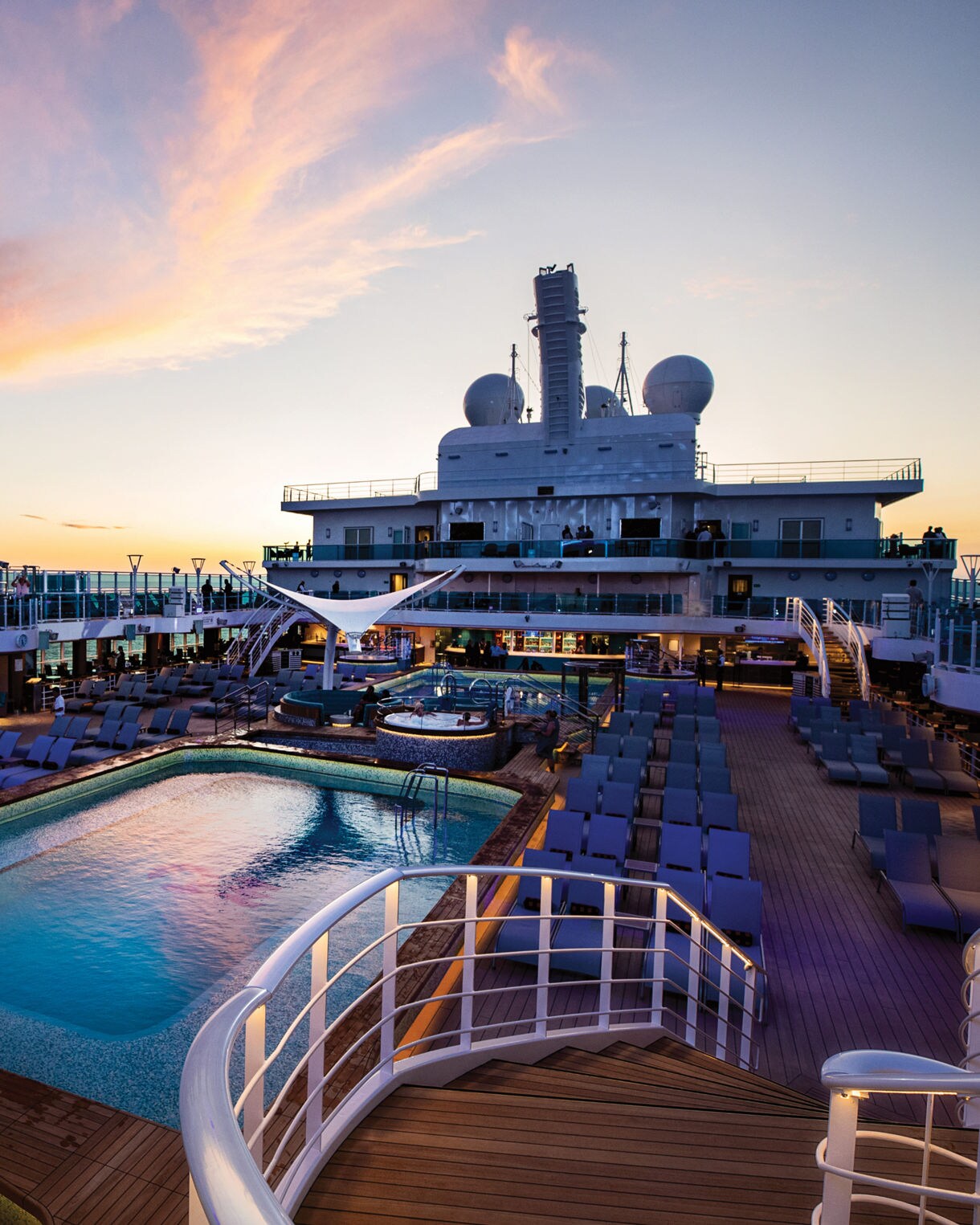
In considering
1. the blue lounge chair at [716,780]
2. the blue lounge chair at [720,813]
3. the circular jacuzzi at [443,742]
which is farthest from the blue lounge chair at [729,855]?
the circular jacuzzi at [443,742]

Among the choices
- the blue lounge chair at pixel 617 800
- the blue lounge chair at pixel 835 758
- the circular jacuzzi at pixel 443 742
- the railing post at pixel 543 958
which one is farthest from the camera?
the circular jacuzzi at pixel 443 742

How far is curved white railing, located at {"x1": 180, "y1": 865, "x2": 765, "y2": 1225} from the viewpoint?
3.51 feet

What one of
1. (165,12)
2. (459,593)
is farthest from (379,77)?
(459,593)

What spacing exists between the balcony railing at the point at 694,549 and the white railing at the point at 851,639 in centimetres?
301

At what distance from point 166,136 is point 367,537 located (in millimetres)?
23972

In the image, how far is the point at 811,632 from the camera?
20531 millimetres

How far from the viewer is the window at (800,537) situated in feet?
85.3

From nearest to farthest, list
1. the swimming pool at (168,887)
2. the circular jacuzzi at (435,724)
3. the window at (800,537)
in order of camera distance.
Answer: the swimming pool at (168,887), the circular jacuzzi at (435,724), the window at (800,537)

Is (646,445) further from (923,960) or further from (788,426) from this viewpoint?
(788,426)

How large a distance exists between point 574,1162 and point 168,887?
23.7ft

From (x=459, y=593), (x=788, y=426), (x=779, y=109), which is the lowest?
(x=459, y=593)

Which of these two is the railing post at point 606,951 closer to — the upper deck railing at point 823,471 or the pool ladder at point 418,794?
the pool ladder at point 418,794

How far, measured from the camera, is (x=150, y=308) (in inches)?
588

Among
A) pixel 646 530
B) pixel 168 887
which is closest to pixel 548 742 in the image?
pixel 168 887
